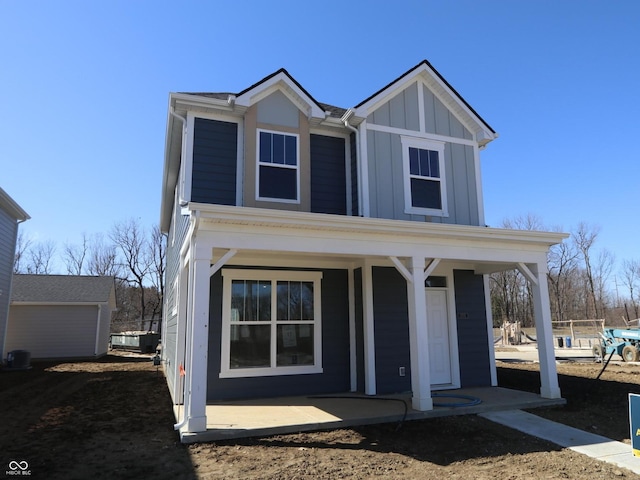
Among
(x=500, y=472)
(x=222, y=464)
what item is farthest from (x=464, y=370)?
(x=222, y=464)

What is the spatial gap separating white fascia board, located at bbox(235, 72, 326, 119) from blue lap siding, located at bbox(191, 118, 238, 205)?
71 centimetres

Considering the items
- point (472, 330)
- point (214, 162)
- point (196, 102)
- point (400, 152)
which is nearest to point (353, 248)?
point (214, 162)

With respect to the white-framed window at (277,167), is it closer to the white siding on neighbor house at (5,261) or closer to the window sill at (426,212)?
the window sill at (426,212)

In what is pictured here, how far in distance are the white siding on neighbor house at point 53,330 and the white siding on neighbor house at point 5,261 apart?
1.74m

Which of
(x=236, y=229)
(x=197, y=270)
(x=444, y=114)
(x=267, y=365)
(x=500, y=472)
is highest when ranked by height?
(x=444, y=114)

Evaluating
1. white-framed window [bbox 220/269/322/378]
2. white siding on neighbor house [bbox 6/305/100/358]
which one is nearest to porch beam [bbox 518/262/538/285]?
white-framed window [bbox 220/269/322/378]

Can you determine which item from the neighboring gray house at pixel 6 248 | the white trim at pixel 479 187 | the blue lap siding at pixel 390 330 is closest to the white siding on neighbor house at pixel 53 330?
the neighboring gray house at pixel 6 248

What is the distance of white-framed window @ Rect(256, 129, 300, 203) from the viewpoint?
28.0ft

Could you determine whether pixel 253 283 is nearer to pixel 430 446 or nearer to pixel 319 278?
pixel 319 278

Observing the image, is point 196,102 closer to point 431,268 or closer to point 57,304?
point 431,268

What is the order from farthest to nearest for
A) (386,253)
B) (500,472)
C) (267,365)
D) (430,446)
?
1. (267,365)
2. (386,253)
3. (430,446)
4. (500,472)

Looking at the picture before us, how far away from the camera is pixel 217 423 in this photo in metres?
6.25

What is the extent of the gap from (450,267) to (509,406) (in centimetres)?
315

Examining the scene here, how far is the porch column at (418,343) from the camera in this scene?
693cm
